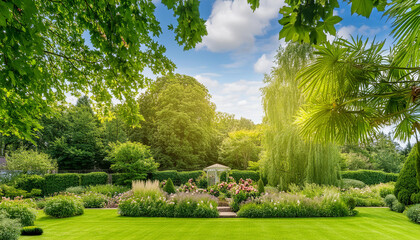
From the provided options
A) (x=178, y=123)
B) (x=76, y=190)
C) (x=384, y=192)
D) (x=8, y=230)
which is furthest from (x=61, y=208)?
(x=384, y=192)

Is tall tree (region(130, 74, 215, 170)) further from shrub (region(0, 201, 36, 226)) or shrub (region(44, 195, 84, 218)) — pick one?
shrub (region(0, 201, 36, 226))

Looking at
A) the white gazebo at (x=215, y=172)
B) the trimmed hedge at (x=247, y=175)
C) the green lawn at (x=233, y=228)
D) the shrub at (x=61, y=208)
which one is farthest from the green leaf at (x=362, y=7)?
the trimmed hedge at (x=247, y=175)

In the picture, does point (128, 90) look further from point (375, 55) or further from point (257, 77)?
point (257, 77)

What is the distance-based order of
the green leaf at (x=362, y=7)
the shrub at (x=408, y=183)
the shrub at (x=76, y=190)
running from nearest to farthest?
1. the green leaf at (x=362, y=7)
2. the shrub at (x=408, y=183)
3. the shrub at (x=76, y=190)

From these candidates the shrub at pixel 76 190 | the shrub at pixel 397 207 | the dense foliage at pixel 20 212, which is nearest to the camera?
the dense foliage at pixel 20 212

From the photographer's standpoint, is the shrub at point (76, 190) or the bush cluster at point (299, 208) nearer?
the bush cluster at point (299, 208)

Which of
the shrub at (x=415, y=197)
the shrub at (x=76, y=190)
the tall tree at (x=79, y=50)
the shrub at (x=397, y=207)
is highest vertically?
the tall tree at (x=79, y=50)

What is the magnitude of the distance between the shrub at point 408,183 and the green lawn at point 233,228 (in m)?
0.92

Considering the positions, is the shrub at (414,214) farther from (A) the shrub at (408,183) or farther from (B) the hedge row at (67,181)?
(B) the hedge row at (67,181)

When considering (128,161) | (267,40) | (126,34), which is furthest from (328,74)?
→ (128,161)

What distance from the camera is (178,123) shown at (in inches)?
886

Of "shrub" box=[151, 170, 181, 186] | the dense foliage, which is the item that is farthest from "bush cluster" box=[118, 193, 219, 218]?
"shrub" box=[151, 170, 181, 186]

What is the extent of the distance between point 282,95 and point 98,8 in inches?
389

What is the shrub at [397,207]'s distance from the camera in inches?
371
